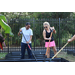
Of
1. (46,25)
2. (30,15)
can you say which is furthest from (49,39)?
(30,15)

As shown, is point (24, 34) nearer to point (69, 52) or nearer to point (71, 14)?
point (69, 52)

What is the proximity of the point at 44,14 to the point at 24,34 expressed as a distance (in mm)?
7409

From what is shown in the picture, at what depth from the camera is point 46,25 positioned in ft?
15.5

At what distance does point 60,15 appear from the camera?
40.4 ft

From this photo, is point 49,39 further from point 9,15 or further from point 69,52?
point 9,15

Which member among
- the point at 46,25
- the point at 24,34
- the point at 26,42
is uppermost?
the point at 46,25

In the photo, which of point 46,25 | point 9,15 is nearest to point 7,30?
point 46,25

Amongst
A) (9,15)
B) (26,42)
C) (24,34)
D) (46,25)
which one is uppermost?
(9,15)

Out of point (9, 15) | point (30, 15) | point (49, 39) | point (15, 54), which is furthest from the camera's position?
point (30, 15)

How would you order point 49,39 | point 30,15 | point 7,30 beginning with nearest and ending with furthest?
point 7,30
point 49,39
point 30,15

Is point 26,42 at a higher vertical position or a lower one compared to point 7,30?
lower

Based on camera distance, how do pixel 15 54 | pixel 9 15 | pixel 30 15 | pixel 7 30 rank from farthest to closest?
pixel 30 15, pixel 9 15, pixel 15 54, pixel 7 30

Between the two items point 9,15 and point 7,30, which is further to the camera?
point 9,15

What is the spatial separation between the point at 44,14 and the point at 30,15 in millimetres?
1365
